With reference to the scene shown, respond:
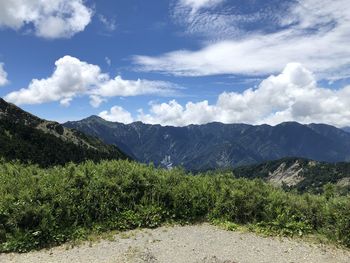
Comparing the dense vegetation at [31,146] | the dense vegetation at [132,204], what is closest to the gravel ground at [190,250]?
the dense vegetation at [132,204]

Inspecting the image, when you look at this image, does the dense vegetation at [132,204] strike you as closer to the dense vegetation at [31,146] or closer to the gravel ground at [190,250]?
the gravel ground at [190,250]

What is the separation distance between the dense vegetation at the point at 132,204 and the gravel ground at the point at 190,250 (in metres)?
0.91

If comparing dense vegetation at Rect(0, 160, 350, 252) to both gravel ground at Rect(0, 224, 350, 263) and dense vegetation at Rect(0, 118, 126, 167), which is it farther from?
dense vegetation at Rect(0, 118, 126, 167)

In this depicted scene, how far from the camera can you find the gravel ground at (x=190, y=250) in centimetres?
1305

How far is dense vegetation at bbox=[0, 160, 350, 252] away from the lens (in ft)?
47.6

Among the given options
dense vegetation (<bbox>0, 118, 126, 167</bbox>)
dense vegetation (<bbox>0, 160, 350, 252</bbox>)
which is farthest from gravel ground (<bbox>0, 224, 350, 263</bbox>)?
dense vegetation (<bbox>0, 118, 126, 167</bbox>)

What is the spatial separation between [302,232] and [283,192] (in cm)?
296

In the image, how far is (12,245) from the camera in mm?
13727

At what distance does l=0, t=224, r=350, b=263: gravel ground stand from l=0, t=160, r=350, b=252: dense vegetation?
0.91m

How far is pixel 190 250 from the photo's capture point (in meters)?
13.9

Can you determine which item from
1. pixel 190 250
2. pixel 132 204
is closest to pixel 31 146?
pixel 132 204

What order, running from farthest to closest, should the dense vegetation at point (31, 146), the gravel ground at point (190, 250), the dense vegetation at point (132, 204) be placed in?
the dense vegetation at point (31, 146) → the dense vegetation at point (132, 204) → the gravel ground at point (190, 250)

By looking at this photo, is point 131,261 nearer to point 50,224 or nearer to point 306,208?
point 50,224

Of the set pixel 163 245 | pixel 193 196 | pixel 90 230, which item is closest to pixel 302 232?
pixel 193 196
